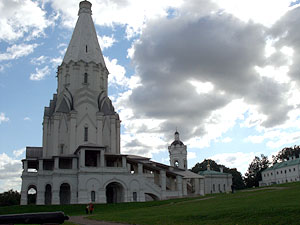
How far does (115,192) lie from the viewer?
159 feet

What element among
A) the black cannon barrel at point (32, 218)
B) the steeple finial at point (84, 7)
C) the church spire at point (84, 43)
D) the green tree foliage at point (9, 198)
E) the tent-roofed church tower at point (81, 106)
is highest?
the steeple finial at point (84, 7)

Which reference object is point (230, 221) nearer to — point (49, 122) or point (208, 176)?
point (49, 122)

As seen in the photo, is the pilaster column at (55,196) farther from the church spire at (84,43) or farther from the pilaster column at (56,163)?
the church spire at (84,43)

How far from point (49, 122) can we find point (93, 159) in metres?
10.0

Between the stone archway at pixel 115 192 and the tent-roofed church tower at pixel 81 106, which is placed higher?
the tent-roofed church tower at pixel 81 106

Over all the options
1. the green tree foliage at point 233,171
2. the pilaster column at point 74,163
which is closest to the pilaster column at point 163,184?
the pilaster column at point 74,163

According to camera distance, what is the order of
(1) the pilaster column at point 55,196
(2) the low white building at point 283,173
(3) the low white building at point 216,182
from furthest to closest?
(2) the low white building at point 283,173 < (3) the low white building at point 216,182 < (1) the pilaster column at point 55,196

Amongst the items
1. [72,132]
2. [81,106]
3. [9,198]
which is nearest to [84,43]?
[81,106]

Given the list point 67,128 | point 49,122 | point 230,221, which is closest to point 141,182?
point 67,128

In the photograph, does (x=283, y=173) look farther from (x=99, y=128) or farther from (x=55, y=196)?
(x=55, y=196)

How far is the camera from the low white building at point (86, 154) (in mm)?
45406

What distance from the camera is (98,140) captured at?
175 feet

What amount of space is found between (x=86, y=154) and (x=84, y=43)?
62.9 ft

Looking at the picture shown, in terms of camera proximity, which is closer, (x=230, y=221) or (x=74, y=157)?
(x=230, y=221)
